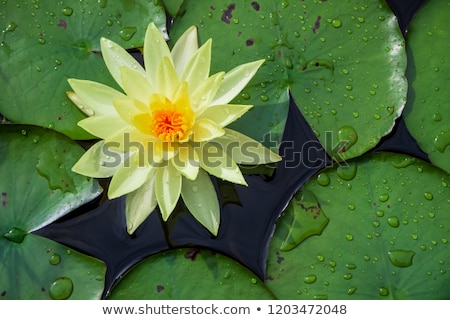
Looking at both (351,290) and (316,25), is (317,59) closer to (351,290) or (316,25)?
(316,25)

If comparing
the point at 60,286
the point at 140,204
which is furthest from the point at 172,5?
the point at 60,286

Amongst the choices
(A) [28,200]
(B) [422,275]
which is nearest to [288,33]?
(B) [422,275]

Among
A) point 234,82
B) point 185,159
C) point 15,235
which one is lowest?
point 15,235

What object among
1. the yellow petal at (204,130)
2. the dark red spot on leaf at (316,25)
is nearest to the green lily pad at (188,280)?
the yellow petal at (204,130)

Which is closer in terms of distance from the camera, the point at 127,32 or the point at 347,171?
the point at 347,171

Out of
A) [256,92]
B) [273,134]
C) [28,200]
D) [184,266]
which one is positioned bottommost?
[184,266]

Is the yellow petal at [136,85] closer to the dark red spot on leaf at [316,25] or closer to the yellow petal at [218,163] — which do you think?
the yellow petal at [218,163]
